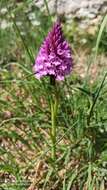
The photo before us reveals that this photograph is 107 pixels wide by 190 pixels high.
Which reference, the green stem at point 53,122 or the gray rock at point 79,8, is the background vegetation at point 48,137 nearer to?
the green stem at point 53,122

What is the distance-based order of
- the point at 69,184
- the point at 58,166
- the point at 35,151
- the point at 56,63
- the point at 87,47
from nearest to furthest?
the point at 56,63 < the point at 69,184 < the point at 58,166 < the point at 35,151 < the point at 87,47

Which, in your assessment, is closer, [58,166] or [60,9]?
[58,166]

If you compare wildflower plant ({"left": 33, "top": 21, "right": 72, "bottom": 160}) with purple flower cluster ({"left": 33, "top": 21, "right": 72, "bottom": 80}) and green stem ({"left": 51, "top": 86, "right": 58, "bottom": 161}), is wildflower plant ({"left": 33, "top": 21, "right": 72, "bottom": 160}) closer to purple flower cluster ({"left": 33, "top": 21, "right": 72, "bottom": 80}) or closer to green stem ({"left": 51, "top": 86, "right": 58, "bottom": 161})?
purple flower cluster ({"left": 33, "top": 21, "right": 72, "bottom": 80})

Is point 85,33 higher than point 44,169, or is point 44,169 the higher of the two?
point 85,33

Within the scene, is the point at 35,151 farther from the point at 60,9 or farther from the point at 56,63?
the point at 60,9

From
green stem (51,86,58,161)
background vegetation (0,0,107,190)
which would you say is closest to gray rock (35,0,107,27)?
background vegetation (0,0,107,190)

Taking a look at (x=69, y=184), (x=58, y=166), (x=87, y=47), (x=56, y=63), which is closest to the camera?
(x=56, y=63)

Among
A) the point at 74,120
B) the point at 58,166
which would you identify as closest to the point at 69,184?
the point at 58,166

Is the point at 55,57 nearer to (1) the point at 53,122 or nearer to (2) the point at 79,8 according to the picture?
(1) the point at 53,122

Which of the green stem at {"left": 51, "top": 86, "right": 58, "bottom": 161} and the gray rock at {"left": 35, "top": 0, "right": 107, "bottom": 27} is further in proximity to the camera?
the gray rock at {"left": 35, "top": 0, "right": 107, "bottom": 27}
